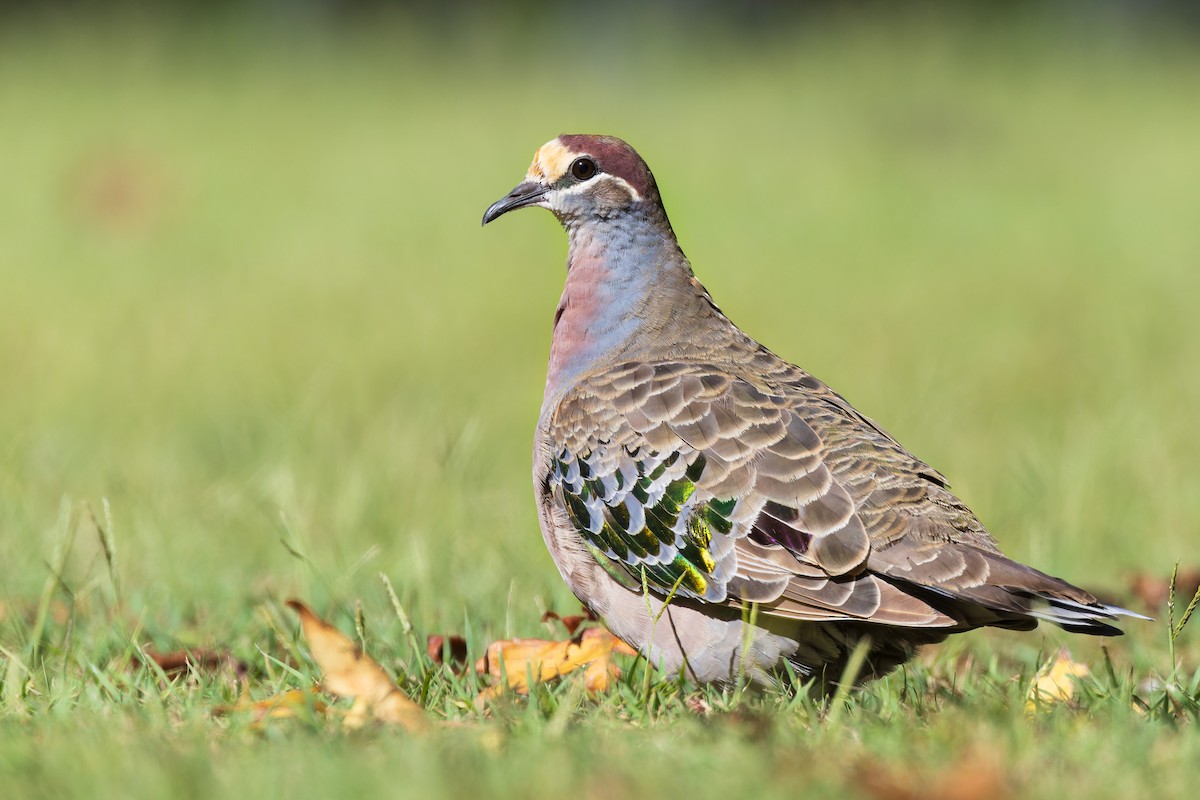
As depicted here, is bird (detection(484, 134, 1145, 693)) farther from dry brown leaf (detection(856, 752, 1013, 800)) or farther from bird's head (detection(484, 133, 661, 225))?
dry brown leaf (detection(856, 752, 1013, 800))

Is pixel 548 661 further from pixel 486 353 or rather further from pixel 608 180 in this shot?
pixel 486 353

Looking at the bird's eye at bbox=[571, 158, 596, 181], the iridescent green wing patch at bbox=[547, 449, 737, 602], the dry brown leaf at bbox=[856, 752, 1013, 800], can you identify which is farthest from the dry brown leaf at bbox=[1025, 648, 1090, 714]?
the bird's eye at bbox=[571, 158, 596, 181]

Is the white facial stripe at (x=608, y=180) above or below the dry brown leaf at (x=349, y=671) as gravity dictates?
above

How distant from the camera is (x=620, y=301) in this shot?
4434mm

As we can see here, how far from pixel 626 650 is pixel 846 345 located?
14.9 feet

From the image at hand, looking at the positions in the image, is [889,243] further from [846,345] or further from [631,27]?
[631,27]

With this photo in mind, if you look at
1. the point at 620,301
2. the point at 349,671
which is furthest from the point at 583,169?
the point at 349,671

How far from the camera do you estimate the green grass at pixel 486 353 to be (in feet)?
9.96

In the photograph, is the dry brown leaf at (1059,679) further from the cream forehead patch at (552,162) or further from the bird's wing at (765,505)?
the cream forehead patch at (552,162)

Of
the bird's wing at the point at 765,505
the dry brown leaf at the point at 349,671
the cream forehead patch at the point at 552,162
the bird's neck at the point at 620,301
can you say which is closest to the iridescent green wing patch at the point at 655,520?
the bird's wing at the point at 765,505

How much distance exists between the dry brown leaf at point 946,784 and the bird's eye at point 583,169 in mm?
2382

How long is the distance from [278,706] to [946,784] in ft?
4.92

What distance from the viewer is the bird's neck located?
4.35m

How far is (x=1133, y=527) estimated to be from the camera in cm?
571
